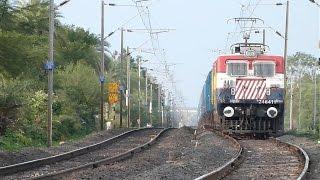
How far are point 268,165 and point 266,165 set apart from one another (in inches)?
2.0

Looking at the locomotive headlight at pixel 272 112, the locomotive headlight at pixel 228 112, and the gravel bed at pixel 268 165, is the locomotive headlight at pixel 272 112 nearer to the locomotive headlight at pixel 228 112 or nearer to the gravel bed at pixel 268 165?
the locomotive headlight at pixel 228 112

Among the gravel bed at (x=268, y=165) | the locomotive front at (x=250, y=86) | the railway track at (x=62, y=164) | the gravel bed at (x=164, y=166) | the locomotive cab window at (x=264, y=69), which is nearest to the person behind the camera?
the gravel bed at (x=164, y=166)

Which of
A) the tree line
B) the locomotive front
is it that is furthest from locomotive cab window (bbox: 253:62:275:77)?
the tree line

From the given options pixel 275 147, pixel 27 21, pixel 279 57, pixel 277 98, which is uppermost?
pixel 27 21

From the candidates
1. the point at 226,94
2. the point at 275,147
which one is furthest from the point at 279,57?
the point at 275,147

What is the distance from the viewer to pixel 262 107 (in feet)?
94.1

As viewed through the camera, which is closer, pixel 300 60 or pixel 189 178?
pixel 189 178

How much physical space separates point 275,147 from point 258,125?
20.8ft

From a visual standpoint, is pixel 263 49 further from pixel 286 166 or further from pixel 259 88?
pixel 286 166

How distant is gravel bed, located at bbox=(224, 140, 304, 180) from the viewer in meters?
13.8

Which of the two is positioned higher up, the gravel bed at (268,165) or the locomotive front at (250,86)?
the locomotive front at (250,86)

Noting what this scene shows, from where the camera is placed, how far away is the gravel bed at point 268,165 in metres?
13.8

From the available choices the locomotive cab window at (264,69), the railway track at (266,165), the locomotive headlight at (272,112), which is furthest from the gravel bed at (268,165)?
the locomotive cab window at (264,69)

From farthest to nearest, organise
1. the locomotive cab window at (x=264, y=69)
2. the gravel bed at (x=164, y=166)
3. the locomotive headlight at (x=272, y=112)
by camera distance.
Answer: the locomotive cab window at (x=264, y=69)
the locomotive headlight at (x=272, y=112)
the gravel bed at (x=164, y=166)
